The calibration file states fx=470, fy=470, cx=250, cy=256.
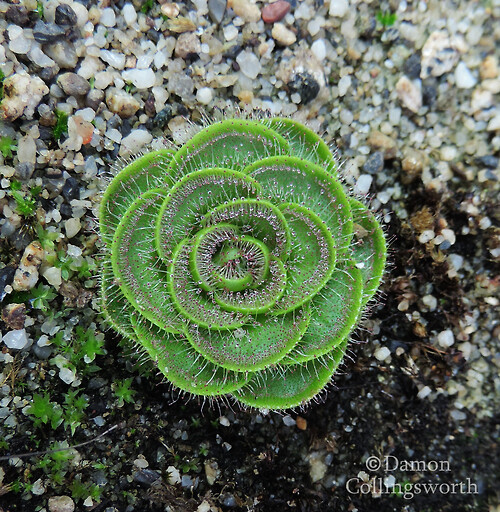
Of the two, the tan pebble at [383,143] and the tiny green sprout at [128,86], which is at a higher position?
the tan pebble at [383,143]

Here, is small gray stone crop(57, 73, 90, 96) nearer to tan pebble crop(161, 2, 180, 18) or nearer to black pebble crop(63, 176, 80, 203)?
black pebble crop(63, 176, 80, 203)

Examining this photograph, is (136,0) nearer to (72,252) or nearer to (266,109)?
(266,109)

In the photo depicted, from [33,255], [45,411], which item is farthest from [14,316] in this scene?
[45,411]

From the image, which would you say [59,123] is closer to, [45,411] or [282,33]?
[282,33]

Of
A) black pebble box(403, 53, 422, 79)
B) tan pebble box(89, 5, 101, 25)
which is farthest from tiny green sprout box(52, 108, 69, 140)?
black pebble box(403, 53, 422, 79)

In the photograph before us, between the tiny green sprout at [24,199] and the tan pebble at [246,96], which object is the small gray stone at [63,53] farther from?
the tan pebble at [246,96]

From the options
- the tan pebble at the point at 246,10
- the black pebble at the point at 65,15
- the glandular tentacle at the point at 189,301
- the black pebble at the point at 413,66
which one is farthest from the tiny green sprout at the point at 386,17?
the glandular tentacle at the point at 189,301
